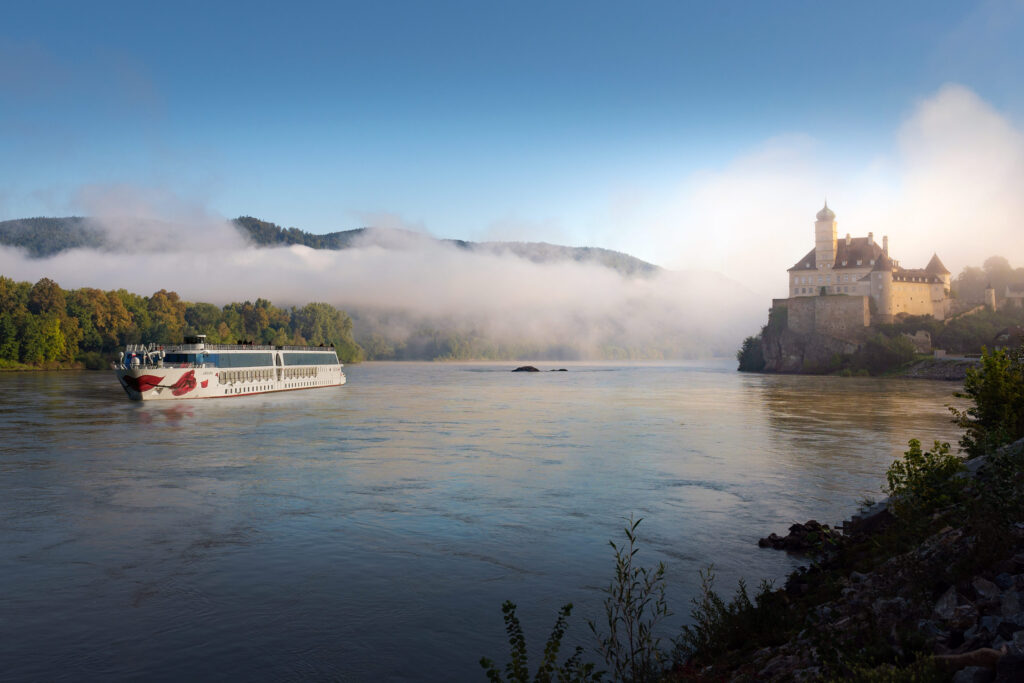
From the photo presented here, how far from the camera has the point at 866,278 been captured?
127 m

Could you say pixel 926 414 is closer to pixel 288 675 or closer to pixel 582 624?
pixel 582 624

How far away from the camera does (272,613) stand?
1203cm

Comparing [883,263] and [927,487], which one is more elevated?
[883,263]

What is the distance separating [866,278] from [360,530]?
130015 millimetres

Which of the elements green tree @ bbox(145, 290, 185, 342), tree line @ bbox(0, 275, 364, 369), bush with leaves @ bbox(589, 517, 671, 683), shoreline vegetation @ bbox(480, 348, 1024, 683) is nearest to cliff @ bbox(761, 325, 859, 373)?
tree line @ bbox(0, 275, 364, 369)

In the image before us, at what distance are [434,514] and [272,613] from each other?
7776 mm

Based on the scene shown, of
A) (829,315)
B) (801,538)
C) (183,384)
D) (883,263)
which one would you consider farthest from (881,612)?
(883,263)

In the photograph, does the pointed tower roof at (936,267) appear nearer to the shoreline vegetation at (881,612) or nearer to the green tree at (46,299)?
the shoreline vegetation at (881,612)

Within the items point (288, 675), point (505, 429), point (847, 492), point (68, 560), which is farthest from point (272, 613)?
point (505, 429)

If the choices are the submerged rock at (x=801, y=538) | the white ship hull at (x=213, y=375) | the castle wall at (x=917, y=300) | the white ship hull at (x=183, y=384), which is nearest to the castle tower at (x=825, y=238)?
the castle wall at (x=917, y=300)

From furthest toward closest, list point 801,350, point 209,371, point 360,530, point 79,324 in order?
point 79,324 < point 801,350 < point 209,371 < point 360,530

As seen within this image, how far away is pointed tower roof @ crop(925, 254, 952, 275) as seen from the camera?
428 ft

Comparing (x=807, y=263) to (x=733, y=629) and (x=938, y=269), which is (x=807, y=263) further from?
(x=733, y=629)

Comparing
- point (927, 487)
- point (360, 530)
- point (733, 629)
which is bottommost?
point (360, 530)
